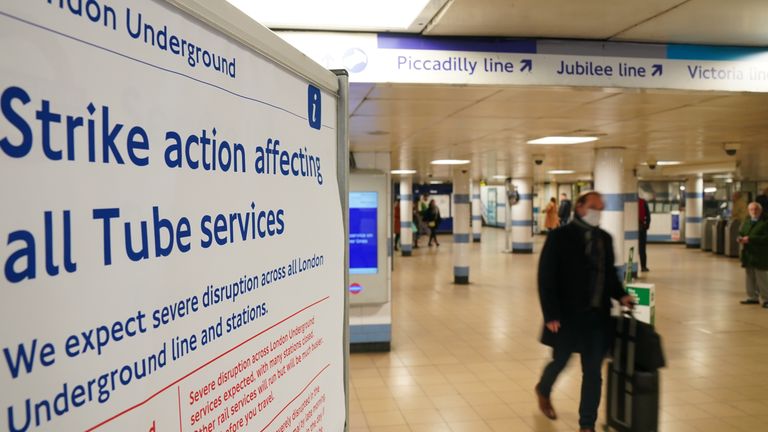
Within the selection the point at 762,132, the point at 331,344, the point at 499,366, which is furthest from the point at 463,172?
the point at 331,344

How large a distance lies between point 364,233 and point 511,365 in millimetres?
2363

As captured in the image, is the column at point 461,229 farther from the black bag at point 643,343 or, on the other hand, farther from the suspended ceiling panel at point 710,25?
the suspended ceiling panel at point 710,25

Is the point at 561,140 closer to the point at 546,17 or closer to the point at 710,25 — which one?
the point at 710,25

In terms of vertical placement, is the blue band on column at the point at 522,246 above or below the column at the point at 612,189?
below

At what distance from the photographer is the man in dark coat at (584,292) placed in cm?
412

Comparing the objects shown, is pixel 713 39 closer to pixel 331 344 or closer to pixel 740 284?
pixel 331 344

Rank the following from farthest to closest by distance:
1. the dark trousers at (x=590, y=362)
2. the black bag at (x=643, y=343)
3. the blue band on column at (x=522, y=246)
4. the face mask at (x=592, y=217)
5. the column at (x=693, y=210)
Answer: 1. the column at (x=693, y=210)
2. the blue band on column at (x=522, y=246)
3. the face mask at (x=592, y=217)
4. the dark trousers at (x=590, y=362)
5. the black bag at (x=643, y=343)

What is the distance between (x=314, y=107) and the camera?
1.21m

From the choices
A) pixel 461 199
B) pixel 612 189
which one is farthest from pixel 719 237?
pixel 612 189

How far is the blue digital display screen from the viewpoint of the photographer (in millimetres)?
7320

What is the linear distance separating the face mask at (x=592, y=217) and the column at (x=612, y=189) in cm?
530

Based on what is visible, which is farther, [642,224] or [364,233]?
[642,224]

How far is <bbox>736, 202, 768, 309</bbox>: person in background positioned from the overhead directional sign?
6030 millimetres

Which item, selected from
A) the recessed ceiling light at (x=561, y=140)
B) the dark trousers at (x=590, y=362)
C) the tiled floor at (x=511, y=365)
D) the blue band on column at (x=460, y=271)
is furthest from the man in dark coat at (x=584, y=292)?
the blue band on column at (x=460, y=271)
